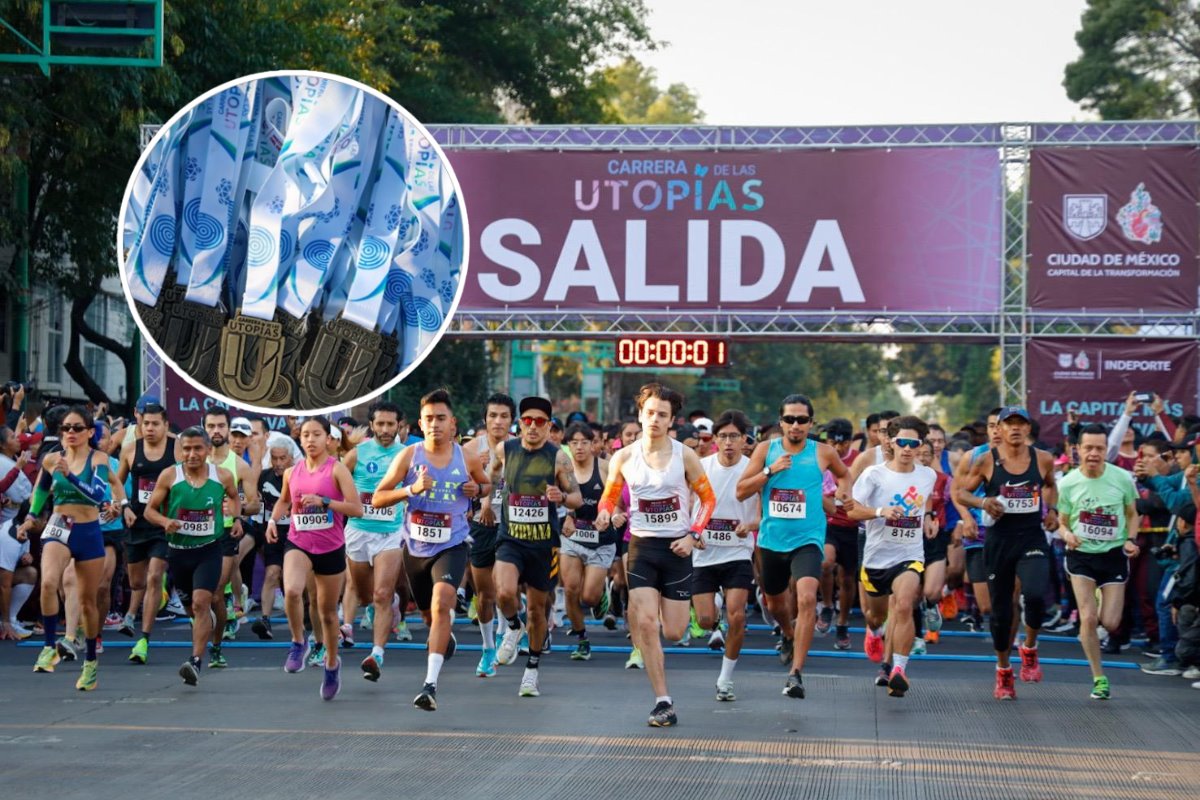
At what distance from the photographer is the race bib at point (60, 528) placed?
12.4 meters

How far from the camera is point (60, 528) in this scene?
1241 centimetres

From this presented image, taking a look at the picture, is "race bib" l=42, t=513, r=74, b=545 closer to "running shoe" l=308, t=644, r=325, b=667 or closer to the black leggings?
"running shoe" l=308, t=644, r=325, b=667

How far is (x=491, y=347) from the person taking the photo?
46625 mm

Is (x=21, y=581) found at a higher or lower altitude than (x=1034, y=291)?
lower

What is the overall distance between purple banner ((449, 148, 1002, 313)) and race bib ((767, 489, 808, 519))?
10.9 m

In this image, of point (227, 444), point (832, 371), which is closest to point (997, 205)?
point (227, 444)

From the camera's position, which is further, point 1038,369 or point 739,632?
point 1038,369

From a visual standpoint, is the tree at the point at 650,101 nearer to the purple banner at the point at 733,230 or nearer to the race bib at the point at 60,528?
the purple banner at the point at 733,230

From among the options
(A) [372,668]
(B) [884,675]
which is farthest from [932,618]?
(A) [372,668]

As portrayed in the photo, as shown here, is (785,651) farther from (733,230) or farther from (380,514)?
(733,230)

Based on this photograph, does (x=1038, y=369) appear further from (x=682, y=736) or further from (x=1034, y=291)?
(x=682, y=736)

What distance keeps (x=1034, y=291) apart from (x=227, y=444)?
1153 centimetres

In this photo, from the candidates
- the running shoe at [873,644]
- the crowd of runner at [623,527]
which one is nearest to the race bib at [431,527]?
the crowd of runner at [623,527]

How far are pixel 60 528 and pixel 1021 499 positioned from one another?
6812 mm
